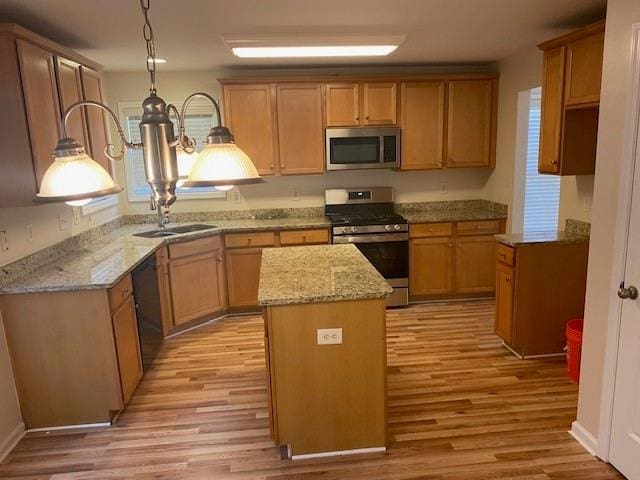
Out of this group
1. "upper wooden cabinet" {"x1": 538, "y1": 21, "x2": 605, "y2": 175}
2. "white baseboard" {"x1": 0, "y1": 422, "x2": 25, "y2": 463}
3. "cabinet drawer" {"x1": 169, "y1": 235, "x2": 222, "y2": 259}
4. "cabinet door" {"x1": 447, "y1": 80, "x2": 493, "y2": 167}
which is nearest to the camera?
"white baseboard" {"x1": 0, "y1": 422, "x2": 25, "y2": 463}

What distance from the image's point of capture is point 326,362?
2328mm

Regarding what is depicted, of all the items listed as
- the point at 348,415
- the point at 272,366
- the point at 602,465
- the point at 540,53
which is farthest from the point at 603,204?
the point at 540,53

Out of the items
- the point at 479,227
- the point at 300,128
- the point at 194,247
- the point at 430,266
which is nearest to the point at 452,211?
the point at 479,227

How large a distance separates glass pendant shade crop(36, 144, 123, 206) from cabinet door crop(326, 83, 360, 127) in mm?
3280

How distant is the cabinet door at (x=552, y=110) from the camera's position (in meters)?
3.23

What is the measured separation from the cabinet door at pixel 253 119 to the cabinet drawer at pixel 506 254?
2.29m

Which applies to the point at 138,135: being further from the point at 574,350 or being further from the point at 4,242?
the point at 574,350

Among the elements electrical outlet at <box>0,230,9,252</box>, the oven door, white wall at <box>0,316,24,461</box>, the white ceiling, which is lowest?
white wall at <box>0,316,24,461</box>

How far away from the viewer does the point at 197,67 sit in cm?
445

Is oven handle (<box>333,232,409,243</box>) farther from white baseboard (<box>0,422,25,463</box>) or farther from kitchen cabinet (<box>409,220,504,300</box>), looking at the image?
white baseboard (<box>0,422,25,463</box>)

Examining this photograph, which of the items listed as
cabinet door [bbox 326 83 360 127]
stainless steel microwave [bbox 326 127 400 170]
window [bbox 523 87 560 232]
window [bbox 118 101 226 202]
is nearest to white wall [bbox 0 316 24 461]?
window [bbox 118 101 226 202]

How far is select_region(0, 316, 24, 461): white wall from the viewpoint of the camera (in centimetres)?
254

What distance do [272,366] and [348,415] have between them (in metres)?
0.49

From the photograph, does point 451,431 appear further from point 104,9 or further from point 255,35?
point 104,9
